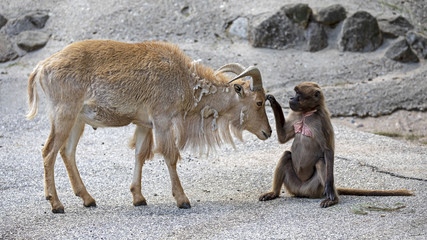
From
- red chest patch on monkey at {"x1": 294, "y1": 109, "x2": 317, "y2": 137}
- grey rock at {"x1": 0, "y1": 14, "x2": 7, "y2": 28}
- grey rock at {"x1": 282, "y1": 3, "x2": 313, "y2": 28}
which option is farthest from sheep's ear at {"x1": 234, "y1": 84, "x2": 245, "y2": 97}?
grey rock at {"x1": 0, "y1": 14, "x2": 7, "y2": 28}

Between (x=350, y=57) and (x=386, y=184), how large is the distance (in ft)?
23.3

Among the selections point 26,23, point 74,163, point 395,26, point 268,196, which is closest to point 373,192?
point 268,196

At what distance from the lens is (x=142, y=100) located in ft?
22.3

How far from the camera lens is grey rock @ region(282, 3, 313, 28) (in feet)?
47.5

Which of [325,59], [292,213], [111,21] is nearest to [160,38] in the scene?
[111,21]

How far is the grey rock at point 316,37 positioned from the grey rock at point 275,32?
0.66ft

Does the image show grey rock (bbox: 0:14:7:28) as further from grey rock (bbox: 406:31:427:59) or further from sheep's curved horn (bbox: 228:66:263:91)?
grey rock (bbox: 406:31:427:59)

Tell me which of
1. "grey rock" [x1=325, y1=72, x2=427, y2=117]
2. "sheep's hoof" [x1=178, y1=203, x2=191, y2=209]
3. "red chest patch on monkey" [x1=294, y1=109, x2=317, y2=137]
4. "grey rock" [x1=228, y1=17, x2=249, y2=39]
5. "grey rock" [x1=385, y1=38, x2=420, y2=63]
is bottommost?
"grey rock" [x1=325, y1=72, x2=427, y2=117]

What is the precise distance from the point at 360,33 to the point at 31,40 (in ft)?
27.0

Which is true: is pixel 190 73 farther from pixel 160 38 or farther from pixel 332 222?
pixel 160 38

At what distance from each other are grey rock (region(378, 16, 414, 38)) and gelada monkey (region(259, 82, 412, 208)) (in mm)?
8417

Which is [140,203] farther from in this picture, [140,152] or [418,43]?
[418,43]

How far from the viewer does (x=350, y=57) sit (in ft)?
46.3

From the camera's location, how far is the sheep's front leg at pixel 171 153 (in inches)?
266
